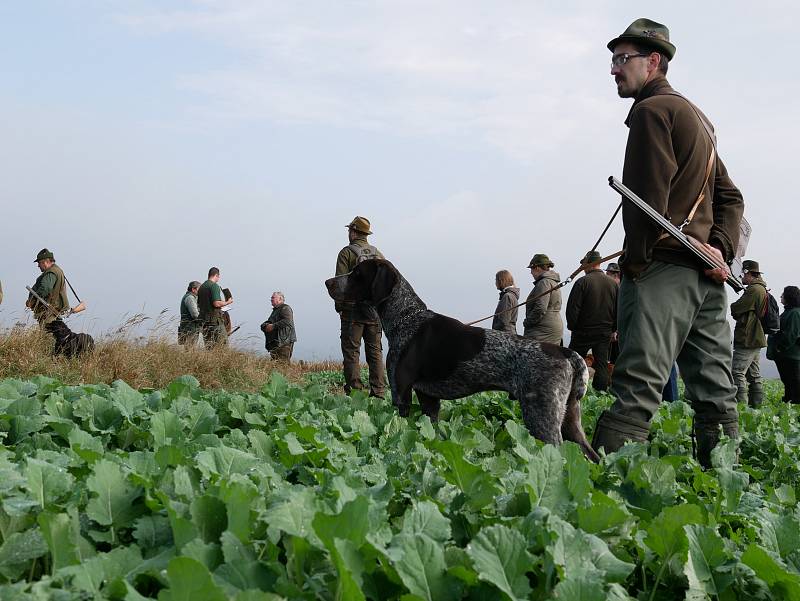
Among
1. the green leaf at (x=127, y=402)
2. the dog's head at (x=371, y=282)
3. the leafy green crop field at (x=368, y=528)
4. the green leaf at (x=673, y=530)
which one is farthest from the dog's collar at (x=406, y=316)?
the green leaf at (x=673, y=530)

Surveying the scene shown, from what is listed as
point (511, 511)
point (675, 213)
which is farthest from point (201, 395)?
point (511, 511)

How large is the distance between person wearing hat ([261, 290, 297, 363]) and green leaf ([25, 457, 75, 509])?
21.3 metres

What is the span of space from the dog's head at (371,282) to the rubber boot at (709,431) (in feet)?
10.5

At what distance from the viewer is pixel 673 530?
228 cm

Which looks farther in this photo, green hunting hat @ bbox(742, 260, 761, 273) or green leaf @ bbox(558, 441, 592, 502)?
green hunting hat @ bbox(742, 260, 761, 273)

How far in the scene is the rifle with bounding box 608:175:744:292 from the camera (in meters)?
5.01

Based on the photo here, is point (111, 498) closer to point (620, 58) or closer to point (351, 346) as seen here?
point (620, 58)

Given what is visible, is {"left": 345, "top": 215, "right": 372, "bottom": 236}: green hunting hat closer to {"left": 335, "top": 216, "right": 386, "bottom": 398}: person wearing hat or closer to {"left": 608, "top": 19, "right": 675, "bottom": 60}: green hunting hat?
{"left": 335, "top": 216, "right": 386, "bottom": 398}: person wearing hat

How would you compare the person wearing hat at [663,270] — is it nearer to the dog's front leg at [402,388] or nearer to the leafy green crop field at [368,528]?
the leafy green crop field at [368,528]

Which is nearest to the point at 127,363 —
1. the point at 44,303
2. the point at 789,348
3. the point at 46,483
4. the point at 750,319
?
the point at 44,303

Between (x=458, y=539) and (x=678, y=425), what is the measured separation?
18.2ft

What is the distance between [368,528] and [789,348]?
1516 centimetres

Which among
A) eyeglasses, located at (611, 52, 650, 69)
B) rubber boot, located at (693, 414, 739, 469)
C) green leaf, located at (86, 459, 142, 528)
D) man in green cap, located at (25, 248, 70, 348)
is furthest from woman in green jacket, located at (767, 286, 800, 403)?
green leaf, located at (86, 459, 142, 528)

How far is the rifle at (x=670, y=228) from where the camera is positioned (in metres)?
5.01
